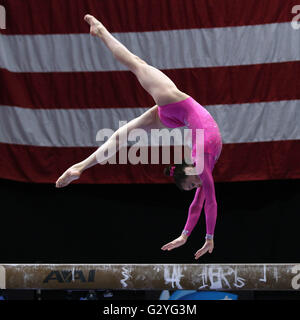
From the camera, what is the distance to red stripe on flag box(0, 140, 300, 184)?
16.2 ft

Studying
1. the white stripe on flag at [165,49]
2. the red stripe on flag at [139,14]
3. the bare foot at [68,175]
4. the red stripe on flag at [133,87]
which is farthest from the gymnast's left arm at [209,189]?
the red stripe on flag at [139,14]

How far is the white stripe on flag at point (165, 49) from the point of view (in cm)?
490

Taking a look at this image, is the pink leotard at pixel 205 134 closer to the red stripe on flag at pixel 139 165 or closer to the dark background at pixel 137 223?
the red stripe on flag at pixel 139 165

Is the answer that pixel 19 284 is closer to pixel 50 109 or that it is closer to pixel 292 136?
pixel 50 109

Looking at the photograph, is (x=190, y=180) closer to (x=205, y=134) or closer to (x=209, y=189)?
(x=209, y=189)

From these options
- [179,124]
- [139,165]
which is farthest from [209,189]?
[139,165]

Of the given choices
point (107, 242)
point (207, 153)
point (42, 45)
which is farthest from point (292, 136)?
point (42, 45)

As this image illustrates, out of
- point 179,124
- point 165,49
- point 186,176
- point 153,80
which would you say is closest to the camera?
point 186,176

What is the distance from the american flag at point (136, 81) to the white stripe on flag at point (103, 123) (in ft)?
0.03

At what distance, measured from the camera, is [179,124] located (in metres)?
3.56

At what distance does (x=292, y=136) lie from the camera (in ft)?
16.1

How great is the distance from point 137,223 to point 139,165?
2.22ft

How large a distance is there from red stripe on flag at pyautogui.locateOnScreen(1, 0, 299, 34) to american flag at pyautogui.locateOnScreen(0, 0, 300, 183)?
0.01 metres
